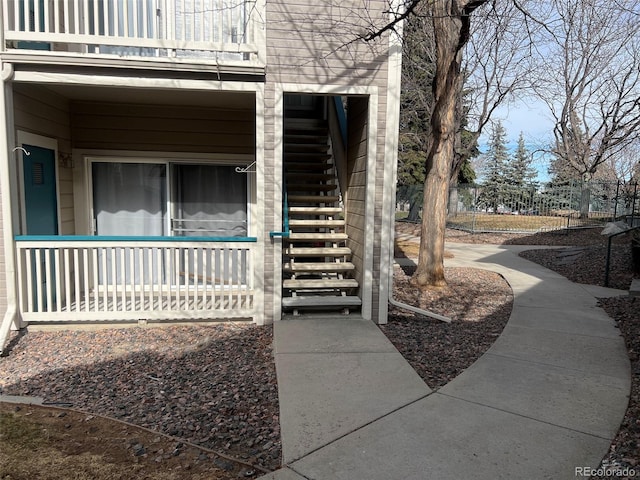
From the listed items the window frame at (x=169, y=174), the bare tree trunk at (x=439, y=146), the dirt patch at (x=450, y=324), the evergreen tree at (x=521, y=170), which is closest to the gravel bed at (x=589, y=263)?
the dirt patch at (x=450, y=324)

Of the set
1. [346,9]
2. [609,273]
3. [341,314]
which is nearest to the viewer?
[346,9]

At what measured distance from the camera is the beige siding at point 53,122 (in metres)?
5.89

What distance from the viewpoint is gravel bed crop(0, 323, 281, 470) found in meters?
3.45

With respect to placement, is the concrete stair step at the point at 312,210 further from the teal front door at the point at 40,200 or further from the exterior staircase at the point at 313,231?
the teal front door at the point at 40,200

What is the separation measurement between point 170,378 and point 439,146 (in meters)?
5.52

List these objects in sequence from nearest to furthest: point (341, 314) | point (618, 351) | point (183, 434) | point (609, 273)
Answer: point (183, 434), point (618, 351), point (341, 314), point (609, 273)

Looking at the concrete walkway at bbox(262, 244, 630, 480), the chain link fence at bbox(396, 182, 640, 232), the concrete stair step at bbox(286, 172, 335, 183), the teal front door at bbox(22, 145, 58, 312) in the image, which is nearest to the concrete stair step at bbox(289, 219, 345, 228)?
A: the concrete stair step at bbox(286, 172, 335, 183)

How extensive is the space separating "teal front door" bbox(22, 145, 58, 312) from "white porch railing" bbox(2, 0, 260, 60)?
1.37 m

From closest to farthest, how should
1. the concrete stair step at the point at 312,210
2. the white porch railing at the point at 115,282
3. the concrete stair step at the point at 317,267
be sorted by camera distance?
the white porch railing at the point at 115,282 < the concrete stair step at the point at 317,267 < the concrete stair step at the point at 312,210

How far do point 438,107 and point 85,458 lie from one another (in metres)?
6.71

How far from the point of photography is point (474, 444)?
3.12m

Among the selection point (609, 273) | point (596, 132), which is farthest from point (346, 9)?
point (596, 132)

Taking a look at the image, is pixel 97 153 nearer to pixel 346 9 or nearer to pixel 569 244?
pixel 346 9

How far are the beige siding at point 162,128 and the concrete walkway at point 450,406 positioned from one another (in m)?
3.11
